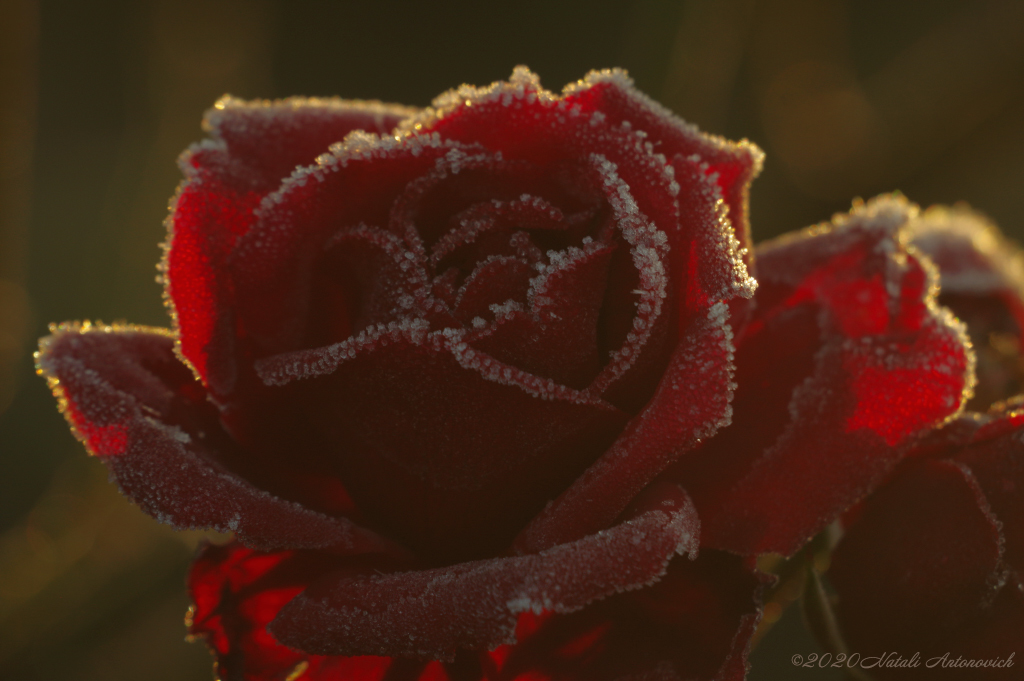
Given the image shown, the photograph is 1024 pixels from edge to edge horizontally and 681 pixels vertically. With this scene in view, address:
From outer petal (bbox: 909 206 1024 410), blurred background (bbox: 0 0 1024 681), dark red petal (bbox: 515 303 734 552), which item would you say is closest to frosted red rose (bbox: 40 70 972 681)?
dark red petal (bbox: 515 303 734 552)

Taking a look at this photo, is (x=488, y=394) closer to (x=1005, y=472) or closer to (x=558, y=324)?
(x=558, y=324)

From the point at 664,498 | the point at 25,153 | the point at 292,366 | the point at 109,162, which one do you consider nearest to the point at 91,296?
the point at 25,153

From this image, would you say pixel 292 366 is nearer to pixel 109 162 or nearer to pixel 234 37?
pixel 234 37

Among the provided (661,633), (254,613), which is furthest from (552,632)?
(254,613)

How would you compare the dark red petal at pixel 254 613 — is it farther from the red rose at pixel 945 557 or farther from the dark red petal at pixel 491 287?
the red rose at pixel 945 557

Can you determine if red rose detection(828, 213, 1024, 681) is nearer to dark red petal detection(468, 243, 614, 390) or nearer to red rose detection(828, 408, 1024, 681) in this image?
red rose detection(828, 408, 1024, 681)

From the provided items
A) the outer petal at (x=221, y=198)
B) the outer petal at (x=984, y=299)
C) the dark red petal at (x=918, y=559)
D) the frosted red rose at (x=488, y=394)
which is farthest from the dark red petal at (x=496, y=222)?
the outer petal at (x=984, y=299)
